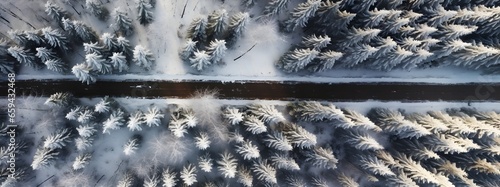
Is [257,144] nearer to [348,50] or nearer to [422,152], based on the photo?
[348,50]

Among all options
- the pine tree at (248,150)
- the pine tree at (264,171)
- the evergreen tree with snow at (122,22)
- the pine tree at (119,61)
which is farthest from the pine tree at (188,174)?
the evergreen tree with snow at (122,22)

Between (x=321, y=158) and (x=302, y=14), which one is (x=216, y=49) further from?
(x=321, y=158)

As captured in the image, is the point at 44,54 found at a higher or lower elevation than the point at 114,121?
higher

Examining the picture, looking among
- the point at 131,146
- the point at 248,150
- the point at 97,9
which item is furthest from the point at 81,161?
the point at 248,150

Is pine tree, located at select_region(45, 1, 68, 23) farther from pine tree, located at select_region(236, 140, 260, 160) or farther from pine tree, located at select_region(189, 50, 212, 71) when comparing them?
pine tree, located at select_region(236, 140, 260, 160)

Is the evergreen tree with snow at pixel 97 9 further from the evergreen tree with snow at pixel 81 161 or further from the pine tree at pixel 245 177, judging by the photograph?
the pine tree at pixel 245 177

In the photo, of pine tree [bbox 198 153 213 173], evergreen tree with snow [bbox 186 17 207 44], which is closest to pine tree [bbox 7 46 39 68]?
evergreen tree with snow [bbox 186 17 207 44]
